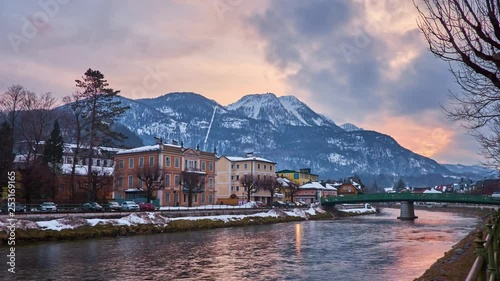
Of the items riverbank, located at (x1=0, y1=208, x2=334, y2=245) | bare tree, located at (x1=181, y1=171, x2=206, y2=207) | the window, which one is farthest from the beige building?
riverbank, located at (x1=0, y1=208, x2=334, y2=245)

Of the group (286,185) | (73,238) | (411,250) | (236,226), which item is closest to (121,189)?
(236,226)

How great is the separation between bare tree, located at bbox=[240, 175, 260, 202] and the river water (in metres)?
51.7

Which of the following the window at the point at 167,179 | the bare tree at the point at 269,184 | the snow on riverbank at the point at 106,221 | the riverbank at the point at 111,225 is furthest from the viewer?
the bare tree at the point at 269,184

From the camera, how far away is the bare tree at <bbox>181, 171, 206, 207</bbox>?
74194mm

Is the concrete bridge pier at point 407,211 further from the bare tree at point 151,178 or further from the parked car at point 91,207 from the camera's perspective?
the parked car at point 91,207

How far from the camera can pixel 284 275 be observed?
21.4 meters

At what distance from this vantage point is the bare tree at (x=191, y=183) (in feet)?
243

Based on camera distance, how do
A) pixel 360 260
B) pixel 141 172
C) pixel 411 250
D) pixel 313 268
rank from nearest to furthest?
pixel 313 268, pixel 360 260, pixel 411 250, pixel 141 172

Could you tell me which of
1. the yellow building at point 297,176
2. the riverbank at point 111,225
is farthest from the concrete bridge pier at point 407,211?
the yellow building at point 297,176

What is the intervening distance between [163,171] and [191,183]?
16.8 ft

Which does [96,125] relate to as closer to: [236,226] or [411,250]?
[236,226]

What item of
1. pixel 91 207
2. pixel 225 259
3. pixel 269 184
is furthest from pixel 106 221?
pixel 269 184

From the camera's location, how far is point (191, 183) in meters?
74.0

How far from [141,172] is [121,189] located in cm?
997
